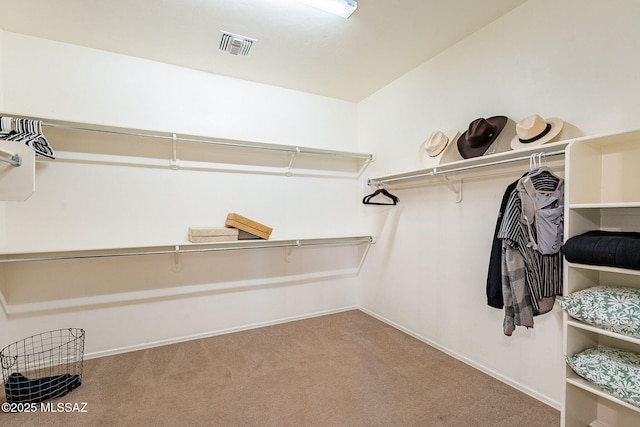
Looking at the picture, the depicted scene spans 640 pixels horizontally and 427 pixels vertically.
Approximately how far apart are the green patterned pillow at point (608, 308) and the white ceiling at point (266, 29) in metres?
1.92

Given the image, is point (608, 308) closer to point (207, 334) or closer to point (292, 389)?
point (292, 389)

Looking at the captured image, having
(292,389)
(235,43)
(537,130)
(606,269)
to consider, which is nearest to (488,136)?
(537,130)

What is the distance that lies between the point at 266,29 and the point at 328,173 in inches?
66.4

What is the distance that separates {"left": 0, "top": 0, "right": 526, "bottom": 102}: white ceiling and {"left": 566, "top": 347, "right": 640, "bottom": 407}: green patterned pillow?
2225 mm

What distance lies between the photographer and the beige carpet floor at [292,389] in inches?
71.7

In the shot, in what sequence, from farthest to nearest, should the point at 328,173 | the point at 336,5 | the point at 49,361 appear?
the point at 328,173 < the point at 49,361 < the point at 336,5

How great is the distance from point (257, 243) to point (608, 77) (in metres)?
2.75

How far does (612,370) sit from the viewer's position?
140 centimetres

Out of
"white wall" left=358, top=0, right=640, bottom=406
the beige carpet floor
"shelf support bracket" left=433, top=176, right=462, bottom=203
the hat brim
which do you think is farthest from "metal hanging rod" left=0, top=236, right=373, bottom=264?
the hat brim

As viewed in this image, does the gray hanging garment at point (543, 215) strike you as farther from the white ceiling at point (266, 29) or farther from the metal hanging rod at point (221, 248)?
the metal hanging rod at point (221, 248)

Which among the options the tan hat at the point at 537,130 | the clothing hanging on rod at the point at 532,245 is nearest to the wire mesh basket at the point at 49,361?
the clothing hanging on rod at the point at 532,245

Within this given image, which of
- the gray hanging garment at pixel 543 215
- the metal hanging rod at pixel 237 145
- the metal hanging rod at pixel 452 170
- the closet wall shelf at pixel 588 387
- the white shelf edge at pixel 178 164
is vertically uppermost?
the metal hanging rod at pixel 237 145

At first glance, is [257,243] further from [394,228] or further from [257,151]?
[394,228]

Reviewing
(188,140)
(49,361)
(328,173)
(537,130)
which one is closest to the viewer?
(537,130)
